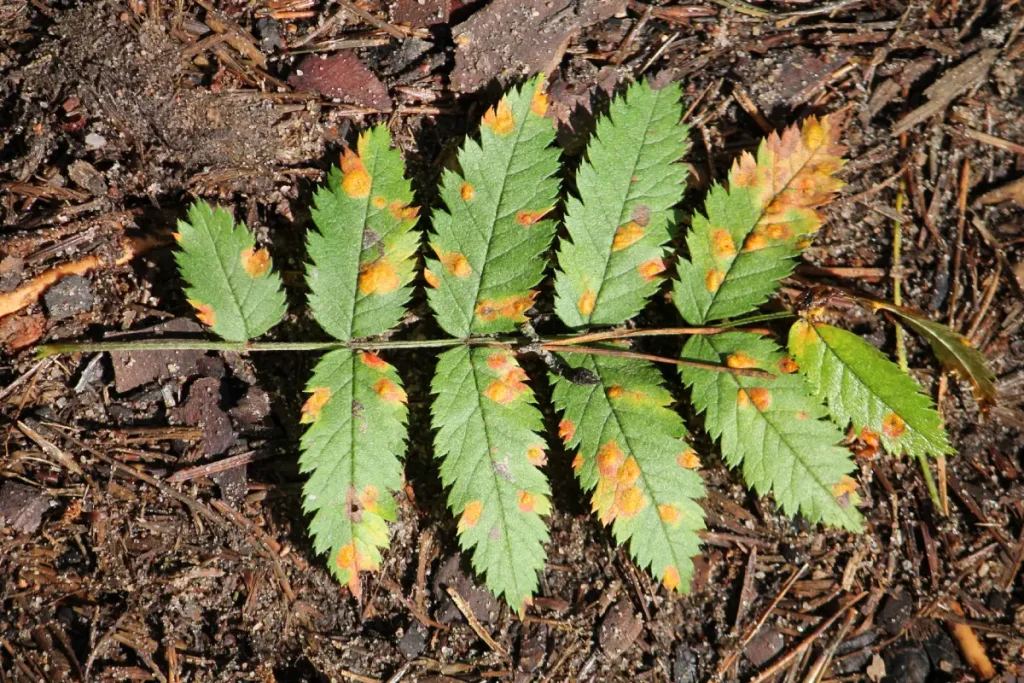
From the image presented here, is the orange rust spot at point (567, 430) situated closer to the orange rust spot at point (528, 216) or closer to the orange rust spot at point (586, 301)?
the orange rust spot at point (586, 301)

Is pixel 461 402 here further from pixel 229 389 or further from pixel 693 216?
pixel 693 216

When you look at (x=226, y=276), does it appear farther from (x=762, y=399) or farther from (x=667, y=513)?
(x=762, y=399)

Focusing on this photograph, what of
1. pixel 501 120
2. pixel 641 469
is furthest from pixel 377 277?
pixel 641 469

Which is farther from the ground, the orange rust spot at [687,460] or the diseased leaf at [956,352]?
the diseased leaf at [956,352]

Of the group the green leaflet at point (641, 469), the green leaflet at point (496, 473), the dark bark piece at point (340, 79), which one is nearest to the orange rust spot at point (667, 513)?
the green leaflet at point (641, 469)

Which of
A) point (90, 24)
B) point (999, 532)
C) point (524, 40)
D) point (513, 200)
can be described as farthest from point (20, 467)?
point (999, 532)

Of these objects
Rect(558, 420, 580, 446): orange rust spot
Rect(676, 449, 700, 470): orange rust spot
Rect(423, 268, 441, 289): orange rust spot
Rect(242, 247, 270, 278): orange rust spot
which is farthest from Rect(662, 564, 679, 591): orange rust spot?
Rect(242, 247, 270, 278): orange rust spot
